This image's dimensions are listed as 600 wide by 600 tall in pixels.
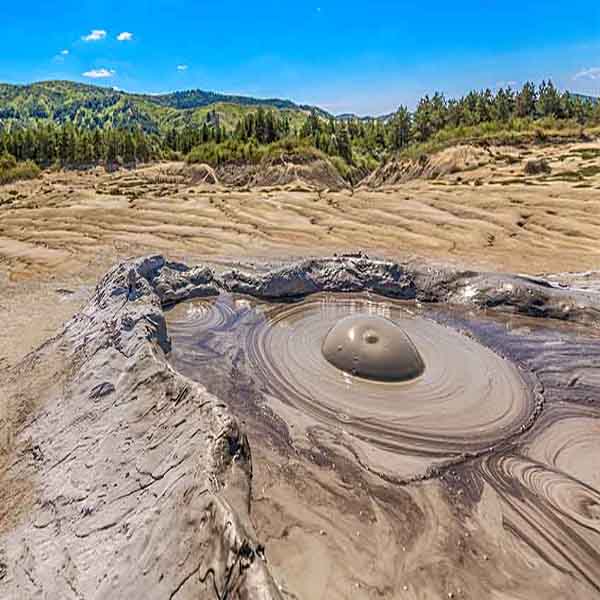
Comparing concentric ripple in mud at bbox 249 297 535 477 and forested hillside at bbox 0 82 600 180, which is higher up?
forested hillside at bbox 0 82 600 180

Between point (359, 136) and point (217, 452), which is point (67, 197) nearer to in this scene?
point (217, 452)

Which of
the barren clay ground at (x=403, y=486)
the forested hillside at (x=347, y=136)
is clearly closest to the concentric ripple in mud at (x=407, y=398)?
the barren clay ground at (x=403, y=486)

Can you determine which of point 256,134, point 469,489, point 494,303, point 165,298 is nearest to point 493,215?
point 494,303

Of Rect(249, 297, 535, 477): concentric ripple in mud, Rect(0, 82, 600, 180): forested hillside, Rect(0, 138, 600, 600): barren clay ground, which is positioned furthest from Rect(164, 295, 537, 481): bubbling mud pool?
Rect(0, 82, 600, 180): forested hillside

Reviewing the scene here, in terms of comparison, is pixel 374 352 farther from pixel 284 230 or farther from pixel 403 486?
pixel 284 230

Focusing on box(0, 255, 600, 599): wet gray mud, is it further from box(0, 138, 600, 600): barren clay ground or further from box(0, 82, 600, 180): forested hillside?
box(0, 82, 600, 180): forested hillside

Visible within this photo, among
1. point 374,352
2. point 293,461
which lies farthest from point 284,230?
point 293,461
